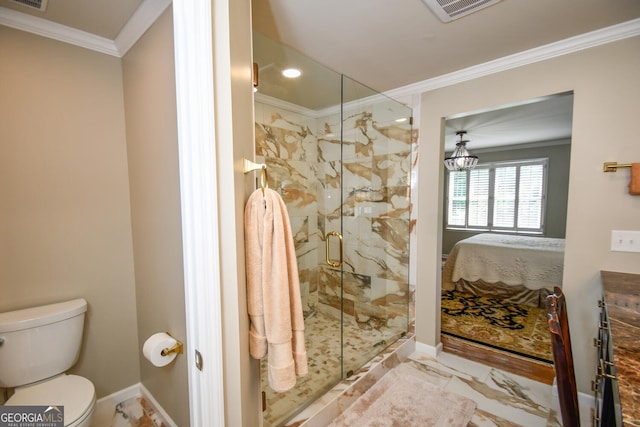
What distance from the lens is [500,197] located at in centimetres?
576

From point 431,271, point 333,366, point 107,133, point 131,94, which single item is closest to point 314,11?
point 131,94

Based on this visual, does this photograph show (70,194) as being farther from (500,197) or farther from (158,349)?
Result: (500,197)

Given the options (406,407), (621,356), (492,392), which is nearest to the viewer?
(621,356)

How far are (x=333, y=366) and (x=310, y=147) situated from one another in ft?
6.89

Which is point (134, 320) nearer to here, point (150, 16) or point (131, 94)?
point (131, 94)

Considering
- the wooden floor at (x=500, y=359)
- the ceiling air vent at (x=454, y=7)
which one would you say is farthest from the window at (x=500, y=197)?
the ceiling air vent at (x=454, y=7)

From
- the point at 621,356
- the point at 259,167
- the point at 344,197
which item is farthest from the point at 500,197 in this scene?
the point at 259,167

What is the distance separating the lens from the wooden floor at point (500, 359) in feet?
7.04

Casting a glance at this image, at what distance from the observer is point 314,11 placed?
1.48 metres

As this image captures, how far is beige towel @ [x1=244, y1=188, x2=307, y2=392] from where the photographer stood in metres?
1.01

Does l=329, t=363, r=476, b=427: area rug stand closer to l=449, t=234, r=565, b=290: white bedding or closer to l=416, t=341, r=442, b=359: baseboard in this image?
l=416, t=341, r=442, b=359: baseboard

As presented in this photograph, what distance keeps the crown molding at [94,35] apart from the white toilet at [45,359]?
1.56 meters

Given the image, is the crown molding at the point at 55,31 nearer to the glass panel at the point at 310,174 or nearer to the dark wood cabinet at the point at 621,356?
the glass panel at the point at 310,174

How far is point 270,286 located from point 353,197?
6.08 feet
